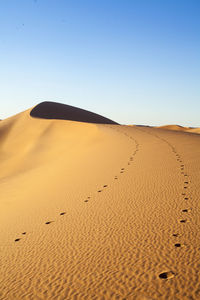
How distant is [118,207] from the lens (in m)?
5.88

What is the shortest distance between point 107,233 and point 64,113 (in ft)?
123

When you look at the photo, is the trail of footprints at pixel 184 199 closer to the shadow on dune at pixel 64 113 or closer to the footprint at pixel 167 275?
the footprint at pixel 167 275

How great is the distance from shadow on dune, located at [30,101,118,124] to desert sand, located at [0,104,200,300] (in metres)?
28.5

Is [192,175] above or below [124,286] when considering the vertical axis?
above

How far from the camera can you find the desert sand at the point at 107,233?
10.5 ft

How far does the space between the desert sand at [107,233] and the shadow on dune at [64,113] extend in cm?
2853

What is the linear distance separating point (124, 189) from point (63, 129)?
19.7 metres

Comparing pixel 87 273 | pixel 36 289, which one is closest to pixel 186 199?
pixel 87 273

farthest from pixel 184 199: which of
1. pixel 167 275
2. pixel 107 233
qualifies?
pixel 167 275

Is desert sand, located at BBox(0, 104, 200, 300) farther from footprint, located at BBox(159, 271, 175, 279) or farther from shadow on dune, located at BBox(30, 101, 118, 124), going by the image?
shadow on dune, located at BBox(30, 101, 118, 124)

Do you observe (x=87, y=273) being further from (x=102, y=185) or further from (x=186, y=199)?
(x=102, y=185)

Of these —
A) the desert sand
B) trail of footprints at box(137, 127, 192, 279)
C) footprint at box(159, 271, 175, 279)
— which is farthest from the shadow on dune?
footprint at box(159, 271, 175, 279)

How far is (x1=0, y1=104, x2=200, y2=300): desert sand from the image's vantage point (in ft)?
10.5

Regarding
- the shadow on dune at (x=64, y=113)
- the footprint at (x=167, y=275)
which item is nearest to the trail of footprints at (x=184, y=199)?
the footprint at (x=167, y=275)
